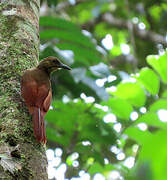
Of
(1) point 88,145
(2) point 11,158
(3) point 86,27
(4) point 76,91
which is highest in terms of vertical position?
(2) point 11,158

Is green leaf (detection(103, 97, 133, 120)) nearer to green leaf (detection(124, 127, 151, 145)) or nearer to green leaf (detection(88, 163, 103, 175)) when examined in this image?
green leaf (detection(124, 127, 151, 145))

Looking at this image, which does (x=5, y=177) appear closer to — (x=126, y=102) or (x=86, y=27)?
(x=126, y=102)

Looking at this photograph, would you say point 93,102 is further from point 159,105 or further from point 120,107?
point 159,105

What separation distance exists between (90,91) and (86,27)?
4.47 meters

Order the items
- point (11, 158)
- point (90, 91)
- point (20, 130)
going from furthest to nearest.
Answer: point (90, 91)
point (20, 130)
point (11, 158)

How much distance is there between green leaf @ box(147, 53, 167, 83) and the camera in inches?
115

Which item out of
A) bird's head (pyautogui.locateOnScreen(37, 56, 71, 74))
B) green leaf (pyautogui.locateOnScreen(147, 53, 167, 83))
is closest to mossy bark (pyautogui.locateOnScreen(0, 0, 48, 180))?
bird's head (pyautogui.locateOnScreen(37, 56, 71, 74))

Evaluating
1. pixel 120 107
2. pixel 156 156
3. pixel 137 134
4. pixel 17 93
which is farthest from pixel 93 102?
pixel 156 156

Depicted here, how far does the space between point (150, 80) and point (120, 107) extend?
347 millimetres

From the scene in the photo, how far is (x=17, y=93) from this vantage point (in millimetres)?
2141

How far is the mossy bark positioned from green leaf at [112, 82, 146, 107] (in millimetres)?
911

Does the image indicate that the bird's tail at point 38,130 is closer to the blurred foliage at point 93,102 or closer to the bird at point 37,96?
the bird at point 37,96

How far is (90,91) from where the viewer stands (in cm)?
326

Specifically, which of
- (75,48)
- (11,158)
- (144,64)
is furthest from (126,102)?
(144,64)
